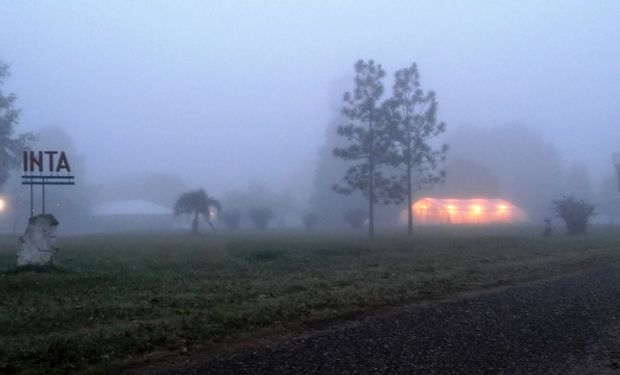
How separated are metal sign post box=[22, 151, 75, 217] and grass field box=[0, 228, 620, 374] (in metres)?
2.59

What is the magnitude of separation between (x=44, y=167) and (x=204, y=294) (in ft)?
34.1

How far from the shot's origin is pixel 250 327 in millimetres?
9828

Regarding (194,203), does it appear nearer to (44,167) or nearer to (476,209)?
(44,167)

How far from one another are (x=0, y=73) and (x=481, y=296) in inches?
1429

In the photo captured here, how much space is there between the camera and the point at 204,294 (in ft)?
43.3

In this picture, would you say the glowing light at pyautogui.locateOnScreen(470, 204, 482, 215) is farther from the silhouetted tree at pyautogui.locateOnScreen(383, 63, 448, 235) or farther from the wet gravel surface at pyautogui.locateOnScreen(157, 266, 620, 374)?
the wet gravel surface at pyautogui.locateOnScreen(157, 266, 620, 374)

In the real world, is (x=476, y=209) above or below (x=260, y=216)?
above

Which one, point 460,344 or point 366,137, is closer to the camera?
point 460,344

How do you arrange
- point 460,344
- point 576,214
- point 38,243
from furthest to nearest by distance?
point 576,214, point 38,243, point 460,344

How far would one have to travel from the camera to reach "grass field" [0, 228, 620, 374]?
331 inches

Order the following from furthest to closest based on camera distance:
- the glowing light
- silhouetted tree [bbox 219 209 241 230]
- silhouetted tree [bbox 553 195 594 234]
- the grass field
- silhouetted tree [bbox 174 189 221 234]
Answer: the glowing light
silhouetted tree [bbox 219 209 241 230]
silhouetted tree [bbox 174 189 221 234]
silhouetted tree [bbox 553 195 594 234]
the grass field

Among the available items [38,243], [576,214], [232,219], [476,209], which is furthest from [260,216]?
[38,243]

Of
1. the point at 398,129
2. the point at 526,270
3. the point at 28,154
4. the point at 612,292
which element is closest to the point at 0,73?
the point at 28,154

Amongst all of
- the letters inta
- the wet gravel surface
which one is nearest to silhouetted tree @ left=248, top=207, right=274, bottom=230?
the letters inta
